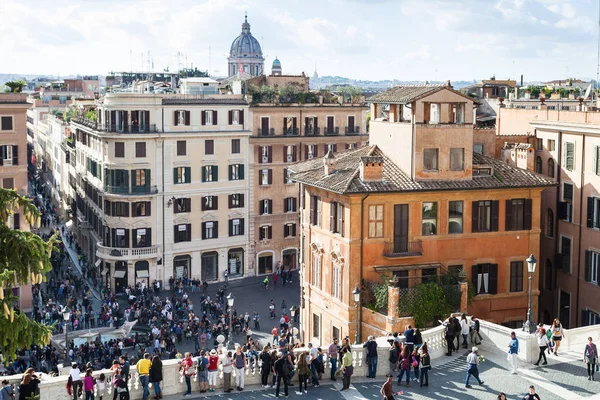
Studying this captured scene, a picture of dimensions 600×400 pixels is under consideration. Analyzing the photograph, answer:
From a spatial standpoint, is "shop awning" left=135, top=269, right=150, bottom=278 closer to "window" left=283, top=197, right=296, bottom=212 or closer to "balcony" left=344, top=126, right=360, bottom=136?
"window" left=283, top=197, right=296, bottom=212

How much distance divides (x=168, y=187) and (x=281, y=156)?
34.4ft

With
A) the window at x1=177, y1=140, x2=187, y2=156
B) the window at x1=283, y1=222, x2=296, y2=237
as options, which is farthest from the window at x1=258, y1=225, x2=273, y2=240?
the window at x1=177, y1=140, x2=187, y2=156

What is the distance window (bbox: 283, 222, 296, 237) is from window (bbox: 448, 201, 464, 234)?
3506 cm

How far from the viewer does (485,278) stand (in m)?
41.3

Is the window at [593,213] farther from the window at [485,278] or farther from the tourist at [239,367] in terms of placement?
the tourist at [239,367]

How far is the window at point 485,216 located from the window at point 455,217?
0.60 metres

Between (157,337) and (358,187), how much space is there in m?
17.8

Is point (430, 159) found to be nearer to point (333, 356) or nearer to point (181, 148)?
point (333, 356)

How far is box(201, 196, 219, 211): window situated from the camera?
229 feet

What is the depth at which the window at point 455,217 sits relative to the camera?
1599 inches

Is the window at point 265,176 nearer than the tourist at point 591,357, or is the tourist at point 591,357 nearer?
the tourist at point 591,357

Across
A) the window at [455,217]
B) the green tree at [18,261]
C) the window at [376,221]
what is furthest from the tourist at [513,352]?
the green tree at [18,261]

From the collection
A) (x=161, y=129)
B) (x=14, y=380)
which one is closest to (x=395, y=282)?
(x=14, y=380)

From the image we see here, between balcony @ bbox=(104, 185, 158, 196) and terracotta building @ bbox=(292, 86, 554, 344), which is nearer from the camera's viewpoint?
terracotta building @ bbox=(292, 86, 554, 344)
